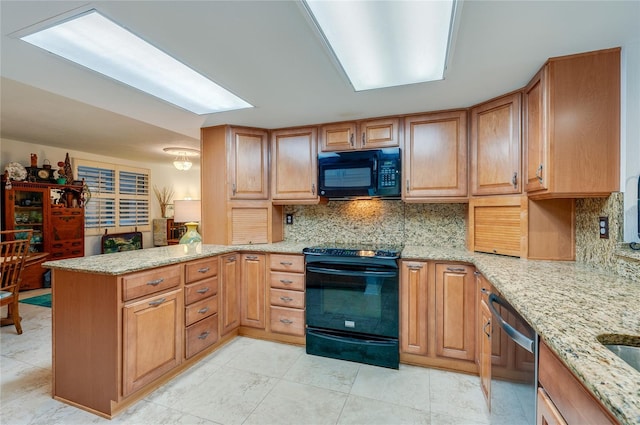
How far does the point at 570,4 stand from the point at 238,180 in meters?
2.60

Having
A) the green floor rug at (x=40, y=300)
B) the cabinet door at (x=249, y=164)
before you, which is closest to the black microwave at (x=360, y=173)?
the cabinet door at (x=249, y=164)

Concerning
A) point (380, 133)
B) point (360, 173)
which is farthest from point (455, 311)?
point (380, 133)

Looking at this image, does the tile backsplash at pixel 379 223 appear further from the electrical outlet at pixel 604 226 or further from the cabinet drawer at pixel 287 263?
the electrical outlet at pixel 604 226

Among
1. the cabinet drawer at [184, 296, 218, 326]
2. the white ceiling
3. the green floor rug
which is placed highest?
the white ceiling

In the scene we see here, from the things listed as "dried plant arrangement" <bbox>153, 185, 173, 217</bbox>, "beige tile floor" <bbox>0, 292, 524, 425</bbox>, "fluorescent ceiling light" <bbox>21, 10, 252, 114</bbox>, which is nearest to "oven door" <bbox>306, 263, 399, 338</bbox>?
"beige tile floor" <bbox>0, 292, 524, 425</bbox>

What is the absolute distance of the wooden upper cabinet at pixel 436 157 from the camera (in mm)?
2414

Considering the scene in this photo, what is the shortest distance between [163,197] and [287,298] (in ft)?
18.1

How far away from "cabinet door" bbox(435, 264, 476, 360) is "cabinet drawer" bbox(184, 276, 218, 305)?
1.86 m

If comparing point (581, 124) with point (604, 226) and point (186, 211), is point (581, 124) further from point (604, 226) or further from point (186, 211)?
point (186, 211)

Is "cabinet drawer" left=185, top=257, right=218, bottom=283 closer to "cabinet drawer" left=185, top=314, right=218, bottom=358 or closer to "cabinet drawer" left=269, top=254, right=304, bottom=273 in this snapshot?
"cabinet drawer" left=185, top=314, right=218, bottom=358

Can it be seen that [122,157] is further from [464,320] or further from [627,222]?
[627,222]

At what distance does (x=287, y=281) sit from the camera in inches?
103

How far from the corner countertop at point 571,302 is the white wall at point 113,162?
4.00m

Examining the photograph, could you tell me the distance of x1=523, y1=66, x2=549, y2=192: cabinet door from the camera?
1714 millimetres
